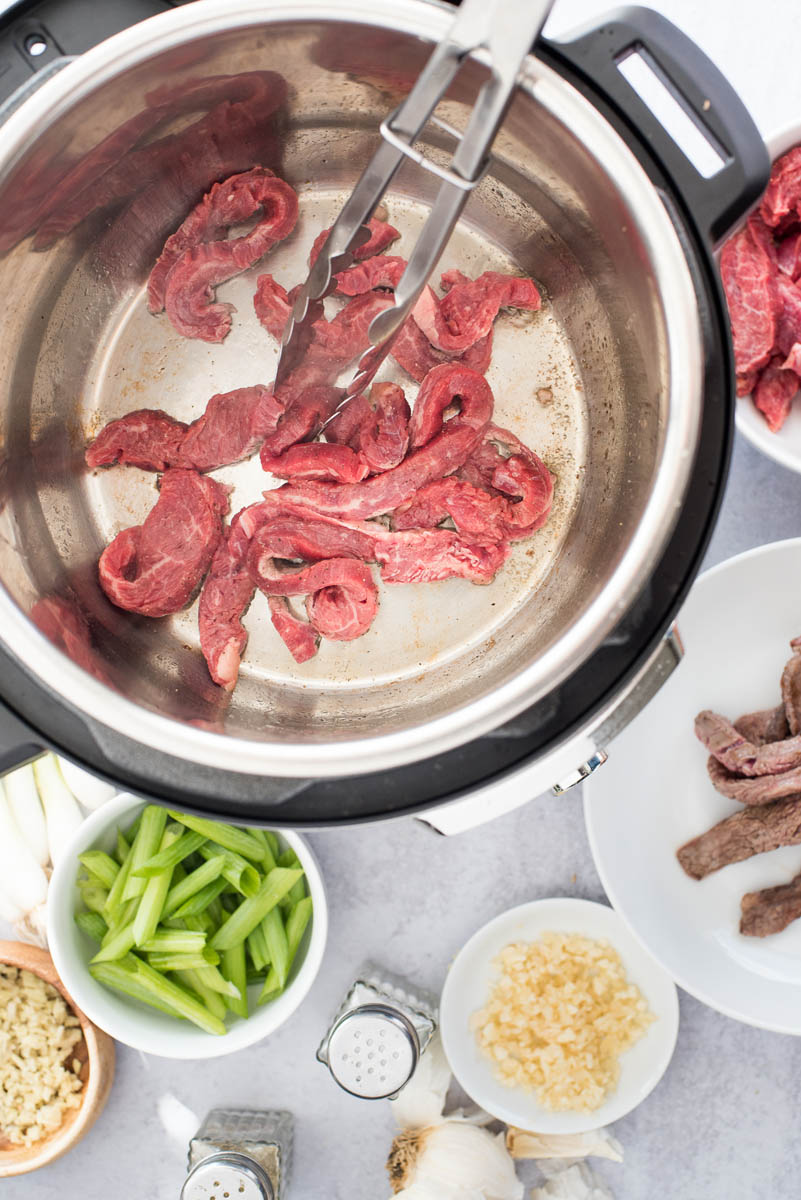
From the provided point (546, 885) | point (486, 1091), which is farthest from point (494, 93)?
point (486, 1091)

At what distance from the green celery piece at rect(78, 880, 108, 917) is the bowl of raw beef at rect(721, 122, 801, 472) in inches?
57.9

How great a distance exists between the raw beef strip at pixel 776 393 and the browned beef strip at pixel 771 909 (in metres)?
0.86

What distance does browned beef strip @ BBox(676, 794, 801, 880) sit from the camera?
5.57 ft

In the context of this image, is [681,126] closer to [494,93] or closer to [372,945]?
[494,93]

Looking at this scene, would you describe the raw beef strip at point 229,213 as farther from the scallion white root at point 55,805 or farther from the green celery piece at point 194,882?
the green celery piece at point 194,882

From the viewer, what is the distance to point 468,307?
5.45 ft

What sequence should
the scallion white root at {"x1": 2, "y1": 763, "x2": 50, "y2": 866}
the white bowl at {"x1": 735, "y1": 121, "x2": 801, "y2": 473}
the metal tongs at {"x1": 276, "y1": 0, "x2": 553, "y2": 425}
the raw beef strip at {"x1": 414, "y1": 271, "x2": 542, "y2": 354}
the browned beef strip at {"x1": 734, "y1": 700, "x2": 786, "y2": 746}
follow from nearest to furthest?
the metal tongs at {"x1": 276, "y1": 0, "x2": 553, "y2": 425}
the white bowl at {"x1": 735, "y1": 121, "x2": 801, "y2": 473}
the raw beef strip at {"x1": 414, "y1": 271, "x2": 542, "y2": 354}
the browned beef strip at {"x1": 734, "y1": 700, "x2": 786, "y2": 746}
the scallion white root at {"x1": 2, "y1": 763, "x2": 50, "y2": 866}

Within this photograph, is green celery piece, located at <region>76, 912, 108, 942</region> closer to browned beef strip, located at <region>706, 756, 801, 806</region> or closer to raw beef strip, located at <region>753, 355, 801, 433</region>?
browned beef strip, located at <region>706, 756, 801, 806</region>

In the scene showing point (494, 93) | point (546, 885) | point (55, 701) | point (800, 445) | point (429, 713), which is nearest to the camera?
point (494, 93)

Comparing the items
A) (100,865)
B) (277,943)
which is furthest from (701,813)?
(100,865)

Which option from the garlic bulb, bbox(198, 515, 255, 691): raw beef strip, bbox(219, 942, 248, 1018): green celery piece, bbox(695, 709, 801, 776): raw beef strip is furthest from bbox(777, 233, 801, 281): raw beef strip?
the garlic bulb

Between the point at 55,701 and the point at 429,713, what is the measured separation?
1.90 ft

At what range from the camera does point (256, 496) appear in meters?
A: 1.73

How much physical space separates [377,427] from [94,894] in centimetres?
105
